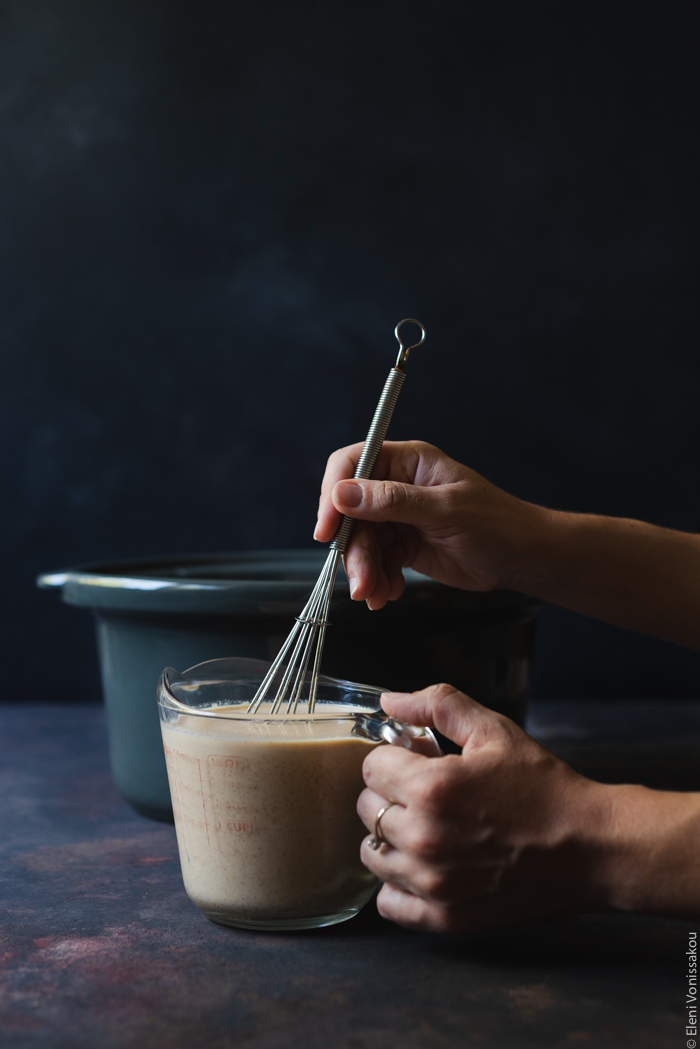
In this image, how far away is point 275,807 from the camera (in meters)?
0.46

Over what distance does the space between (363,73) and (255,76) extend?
7.0 inches

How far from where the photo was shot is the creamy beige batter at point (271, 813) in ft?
1.49

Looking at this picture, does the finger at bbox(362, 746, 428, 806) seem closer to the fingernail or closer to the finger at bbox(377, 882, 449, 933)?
the finger at bbox(377, 882, 449, 933)

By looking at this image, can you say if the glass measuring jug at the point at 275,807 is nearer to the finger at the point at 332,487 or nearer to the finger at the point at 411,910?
the finger at the point at 411,910

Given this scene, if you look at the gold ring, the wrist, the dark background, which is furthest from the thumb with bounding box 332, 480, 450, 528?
the dark background

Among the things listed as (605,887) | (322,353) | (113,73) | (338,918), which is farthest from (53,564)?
(605,887)

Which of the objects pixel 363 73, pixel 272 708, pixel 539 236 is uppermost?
pixel 363 73

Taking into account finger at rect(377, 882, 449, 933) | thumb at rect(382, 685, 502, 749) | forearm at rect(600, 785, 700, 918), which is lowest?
finger at rect(377, 882, 449, 933)

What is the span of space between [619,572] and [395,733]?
35 centimetres

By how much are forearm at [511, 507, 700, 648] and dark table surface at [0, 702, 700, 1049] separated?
0.94 feet

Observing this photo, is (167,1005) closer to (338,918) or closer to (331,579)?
(338,918)

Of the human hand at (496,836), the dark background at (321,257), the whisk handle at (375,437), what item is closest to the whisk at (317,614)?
the whisk handle at (375,437)

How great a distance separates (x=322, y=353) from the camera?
4.53 ft

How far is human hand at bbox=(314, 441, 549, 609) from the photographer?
0.61 m
